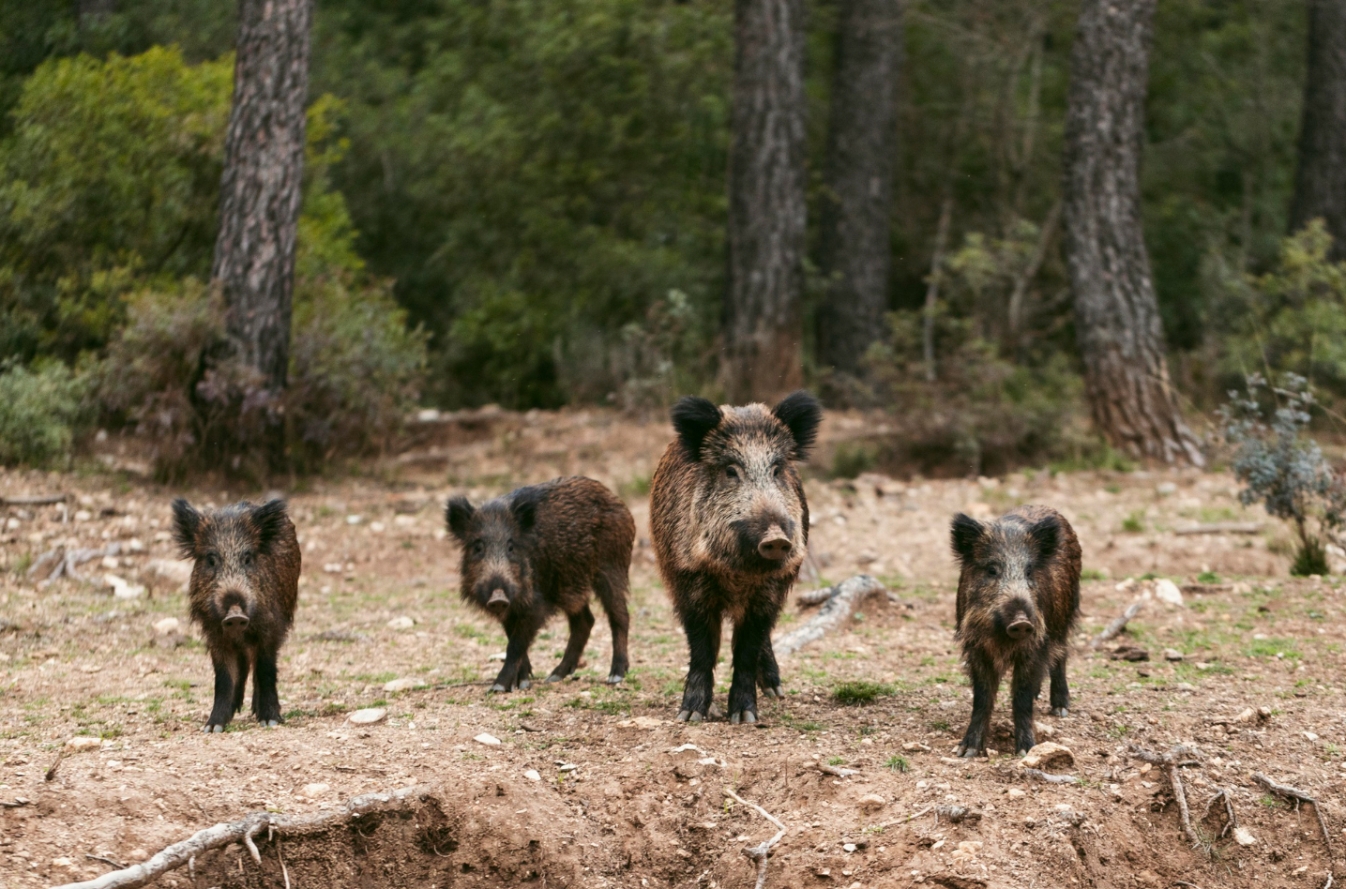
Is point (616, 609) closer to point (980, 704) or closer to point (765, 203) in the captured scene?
point (980, 704)

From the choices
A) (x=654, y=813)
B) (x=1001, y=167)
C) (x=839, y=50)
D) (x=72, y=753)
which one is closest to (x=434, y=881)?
(x=654, y=813)

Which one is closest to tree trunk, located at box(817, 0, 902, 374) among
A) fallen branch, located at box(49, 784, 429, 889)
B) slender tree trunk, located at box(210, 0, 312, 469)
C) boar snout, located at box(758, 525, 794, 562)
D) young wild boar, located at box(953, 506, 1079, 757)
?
slender tree trunk, located at box(210, 0, 312, 469)

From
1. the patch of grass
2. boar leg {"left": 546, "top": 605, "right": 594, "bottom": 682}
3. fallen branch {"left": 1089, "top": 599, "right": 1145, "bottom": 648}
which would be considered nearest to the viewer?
the patch of grass

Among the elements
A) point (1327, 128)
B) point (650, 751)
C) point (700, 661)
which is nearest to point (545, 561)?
point (700, 661)

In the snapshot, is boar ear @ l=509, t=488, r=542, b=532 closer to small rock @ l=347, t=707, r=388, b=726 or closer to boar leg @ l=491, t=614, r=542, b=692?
boar leg @ l=491, t=614, r=542, b=692

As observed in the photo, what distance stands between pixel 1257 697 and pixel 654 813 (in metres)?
3.25

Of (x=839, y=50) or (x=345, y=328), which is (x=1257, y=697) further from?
(x=839, y=50)

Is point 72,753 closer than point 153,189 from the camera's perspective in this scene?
Yes

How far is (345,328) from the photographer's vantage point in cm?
1373

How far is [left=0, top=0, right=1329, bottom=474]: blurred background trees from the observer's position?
1345 cm

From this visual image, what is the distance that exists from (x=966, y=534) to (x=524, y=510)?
7.83 ft

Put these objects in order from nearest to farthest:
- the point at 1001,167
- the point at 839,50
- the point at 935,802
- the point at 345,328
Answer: the point at 935,802 < the point at 345,328 < the point at 839,50 < the point at 1001,167

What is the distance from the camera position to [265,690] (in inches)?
257

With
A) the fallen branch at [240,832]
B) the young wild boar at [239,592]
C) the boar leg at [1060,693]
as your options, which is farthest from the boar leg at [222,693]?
the boar leg at [1060,693]
